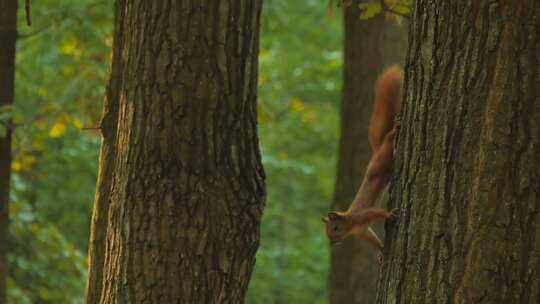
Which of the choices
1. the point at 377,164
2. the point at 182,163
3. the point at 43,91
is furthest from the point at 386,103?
the point at 43,91

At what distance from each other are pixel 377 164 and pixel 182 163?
4.34 feet

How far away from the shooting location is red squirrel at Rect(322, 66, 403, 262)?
15.7 ft

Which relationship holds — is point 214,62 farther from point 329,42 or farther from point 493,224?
point 329,42

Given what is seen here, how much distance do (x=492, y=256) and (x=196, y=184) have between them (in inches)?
67.0

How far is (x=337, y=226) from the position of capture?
17.5 feet

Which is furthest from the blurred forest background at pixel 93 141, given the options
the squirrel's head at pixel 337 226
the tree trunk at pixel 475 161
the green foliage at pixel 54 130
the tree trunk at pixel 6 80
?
the tree trunk at pixel 475 161

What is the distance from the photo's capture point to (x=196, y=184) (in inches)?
161

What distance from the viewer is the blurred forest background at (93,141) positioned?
7715 millimetres

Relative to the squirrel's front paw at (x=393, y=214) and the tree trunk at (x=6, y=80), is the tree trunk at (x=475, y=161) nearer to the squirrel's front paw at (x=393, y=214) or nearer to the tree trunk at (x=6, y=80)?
the squirrel's front paw at (x=393, y=214)

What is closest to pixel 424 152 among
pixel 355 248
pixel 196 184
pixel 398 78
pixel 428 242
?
pixel 428 242

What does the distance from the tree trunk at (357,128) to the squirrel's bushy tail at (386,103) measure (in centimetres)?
227

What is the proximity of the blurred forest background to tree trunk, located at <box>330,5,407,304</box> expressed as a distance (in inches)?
27.9

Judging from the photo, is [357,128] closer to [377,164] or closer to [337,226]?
[337,226]

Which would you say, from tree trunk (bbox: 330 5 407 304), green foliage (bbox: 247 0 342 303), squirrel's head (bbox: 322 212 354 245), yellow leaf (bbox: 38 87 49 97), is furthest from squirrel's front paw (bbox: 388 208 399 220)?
green foliage (bbox: 247 0 342 303)
